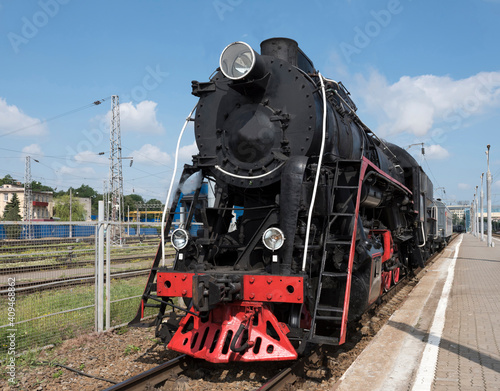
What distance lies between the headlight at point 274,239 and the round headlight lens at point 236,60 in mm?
1919

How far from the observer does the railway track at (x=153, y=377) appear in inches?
163

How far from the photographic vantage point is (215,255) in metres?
5.58

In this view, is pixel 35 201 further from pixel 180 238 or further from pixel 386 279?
pixel 180 238

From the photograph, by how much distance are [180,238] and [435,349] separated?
3.55 m

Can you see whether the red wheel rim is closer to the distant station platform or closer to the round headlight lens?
the distant station platform

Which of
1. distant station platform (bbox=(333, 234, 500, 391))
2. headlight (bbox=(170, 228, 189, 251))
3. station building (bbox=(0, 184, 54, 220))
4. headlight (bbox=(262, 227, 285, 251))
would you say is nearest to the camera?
distant station platform (bbox=(333, 234, 500, 391))

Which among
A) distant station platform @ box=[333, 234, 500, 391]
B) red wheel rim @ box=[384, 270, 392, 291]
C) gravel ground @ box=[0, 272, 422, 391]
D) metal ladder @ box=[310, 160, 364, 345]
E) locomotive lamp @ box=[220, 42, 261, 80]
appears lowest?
gravel ground @ box=[0, 272, 422, 391]

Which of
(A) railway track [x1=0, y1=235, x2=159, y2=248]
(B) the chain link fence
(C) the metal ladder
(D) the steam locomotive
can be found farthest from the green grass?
(C) the metal ladder

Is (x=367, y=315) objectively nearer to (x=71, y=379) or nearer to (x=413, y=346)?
(x=413, y=346)

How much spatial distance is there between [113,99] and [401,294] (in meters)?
24.2

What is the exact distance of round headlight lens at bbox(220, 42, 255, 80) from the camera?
5160 mm

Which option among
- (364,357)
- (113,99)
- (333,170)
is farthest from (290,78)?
(113,99)

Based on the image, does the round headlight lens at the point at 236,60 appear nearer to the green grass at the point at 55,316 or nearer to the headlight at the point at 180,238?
the headlight at the point at 180,238

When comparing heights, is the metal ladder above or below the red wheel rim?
above
